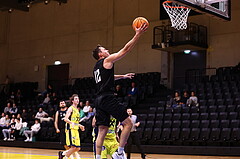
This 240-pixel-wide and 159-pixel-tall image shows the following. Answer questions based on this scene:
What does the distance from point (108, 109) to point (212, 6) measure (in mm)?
4552

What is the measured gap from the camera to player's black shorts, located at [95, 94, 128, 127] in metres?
5.55

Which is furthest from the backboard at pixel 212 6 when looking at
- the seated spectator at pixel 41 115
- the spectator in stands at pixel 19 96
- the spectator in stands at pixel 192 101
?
the spectator in stands at pixel 19 96

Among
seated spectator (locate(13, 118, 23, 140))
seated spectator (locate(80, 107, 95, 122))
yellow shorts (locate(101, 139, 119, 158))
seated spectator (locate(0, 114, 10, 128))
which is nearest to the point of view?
yellow shorts (locate(101, 139, 119, 158))

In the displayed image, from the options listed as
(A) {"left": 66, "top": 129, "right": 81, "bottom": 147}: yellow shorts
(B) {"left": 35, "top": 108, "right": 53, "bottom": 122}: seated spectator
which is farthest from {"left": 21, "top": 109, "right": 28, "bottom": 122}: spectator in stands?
(A) {"left": 66, "top": 129, "right": 81, "bottom": 147}: yellow shorts

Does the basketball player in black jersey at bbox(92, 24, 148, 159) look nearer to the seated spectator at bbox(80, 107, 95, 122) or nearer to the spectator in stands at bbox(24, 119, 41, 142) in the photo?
the seated spectator at bbox(80, 107, 95, 122)

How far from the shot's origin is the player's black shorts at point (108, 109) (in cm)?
555

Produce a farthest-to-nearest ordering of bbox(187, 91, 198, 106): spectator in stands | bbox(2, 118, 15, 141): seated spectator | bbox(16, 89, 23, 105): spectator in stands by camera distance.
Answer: bbox(16, 89, 23, 105): spectator in stands < bbox(2, 118, 15, 141): seated spectator < bbox(187, 91, 198, 106): spectator in stands

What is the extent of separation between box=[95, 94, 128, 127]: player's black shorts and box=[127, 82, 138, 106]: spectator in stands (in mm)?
11490

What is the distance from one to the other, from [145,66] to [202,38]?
357 centimetres

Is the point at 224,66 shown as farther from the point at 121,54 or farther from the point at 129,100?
the point at 121,54

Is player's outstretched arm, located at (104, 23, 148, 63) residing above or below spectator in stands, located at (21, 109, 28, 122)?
above

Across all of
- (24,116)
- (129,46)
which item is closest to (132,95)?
(24,116)

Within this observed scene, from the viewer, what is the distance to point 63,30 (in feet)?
80.3

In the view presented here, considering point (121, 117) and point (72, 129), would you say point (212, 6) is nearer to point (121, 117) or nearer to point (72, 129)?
point (72, 129)
